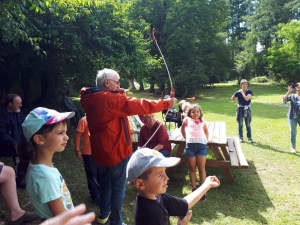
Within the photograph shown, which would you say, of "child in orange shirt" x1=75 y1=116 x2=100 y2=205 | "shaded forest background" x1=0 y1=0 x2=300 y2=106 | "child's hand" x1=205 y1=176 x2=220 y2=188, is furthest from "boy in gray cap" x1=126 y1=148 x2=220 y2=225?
"shaded forest background" x1=0 y1=0 x2=300 y2=106

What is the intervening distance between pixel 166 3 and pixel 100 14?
66.8 ft

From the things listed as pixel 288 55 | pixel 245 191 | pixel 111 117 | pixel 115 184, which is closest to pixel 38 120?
pixel 111 117

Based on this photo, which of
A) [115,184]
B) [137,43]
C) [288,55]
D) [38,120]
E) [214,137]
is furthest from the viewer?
[288,55]

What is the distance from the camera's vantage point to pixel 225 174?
5.15 meters

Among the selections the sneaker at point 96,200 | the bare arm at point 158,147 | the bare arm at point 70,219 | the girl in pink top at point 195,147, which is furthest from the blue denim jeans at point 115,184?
the bare arm at point 70,219

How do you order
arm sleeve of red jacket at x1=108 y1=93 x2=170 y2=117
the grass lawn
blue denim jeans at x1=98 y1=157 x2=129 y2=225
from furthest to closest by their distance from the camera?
the grass lawn
blue denim jeans at x1=98 y1=157 x2=129 y2=225
arm sleeve of red jacket at x1=108 y1=93 x2=170 y2=117

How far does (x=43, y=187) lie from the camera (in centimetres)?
189

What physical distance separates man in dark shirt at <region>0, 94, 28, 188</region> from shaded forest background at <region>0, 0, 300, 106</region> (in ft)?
3.91

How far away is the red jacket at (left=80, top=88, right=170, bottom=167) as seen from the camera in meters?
2.95

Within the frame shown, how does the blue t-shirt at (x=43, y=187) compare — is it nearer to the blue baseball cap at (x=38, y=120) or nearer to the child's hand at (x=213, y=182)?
the blue baseball cap at (x=38, y=120)

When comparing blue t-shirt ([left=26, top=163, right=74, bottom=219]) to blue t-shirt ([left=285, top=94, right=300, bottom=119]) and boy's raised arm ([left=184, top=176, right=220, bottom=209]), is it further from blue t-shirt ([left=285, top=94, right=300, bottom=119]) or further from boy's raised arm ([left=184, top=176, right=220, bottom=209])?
blue t-shirt ([left=285, top=94, right=300, bottom=119])

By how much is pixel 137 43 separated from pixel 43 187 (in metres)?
8.05

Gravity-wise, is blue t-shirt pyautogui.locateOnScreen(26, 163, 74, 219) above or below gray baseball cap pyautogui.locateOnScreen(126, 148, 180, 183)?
below

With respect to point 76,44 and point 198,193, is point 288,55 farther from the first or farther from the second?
point 198,193
